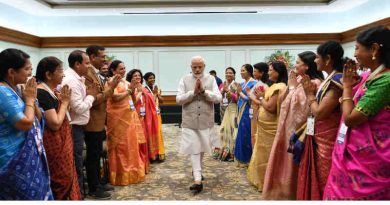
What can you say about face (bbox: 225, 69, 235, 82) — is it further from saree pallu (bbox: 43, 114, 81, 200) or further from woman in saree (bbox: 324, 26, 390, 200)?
woman in saree (bbox: 324, 26, 390, 200)

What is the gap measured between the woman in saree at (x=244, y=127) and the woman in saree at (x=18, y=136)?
2761mm

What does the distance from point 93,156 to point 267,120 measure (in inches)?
68.8

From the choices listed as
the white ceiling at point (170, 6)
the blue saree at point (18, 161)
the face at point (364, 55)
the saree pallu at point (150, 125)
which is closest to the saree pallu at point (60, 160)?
the blue saree at point (18, 161)

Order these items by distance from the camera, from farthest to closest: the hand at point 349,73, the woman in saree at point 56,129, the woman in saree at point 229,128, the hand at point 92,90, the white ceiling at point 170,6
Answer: the white ceiling at point 170,6 → the woman in saree at point 229,128 → the hand at point 92,90 → the woman in saree at point 56,129 → the hand at point 349,73

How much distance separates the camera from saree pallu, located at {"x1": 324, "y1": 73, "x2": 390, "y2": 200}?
4.88 ft

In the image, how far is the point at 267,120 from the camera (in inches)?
132

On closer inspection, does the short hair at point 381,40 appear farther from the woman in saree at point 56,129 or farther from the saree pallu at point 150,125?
the saree pallu at point 150,125

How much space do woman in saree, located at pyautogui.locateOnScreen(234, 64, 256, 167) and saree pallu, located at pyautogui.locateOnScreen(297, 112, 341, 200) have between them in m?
1.95

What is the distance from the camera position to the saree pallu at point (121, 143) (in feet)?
11.7

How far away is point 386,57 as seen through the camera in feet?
5.07

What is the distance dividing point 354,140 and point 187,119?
212cm

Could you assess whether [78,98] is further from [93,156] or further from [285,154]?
[285,154]

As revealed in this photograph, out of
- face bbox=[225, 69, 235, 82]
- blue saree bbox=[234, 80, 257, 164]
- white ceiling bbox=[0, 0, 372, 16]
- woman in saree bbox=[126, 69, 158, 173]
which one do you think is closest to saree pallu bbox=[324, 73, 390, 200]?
blue saree bbox=[234, 80, 257, 164]

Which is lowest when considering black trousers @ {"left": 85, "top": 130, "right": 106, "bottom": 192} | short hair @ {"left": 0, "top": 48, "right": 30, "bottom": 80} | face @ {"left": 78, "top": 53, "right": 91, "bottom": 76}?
black trousers @ {"left": 85, "top": 130, "right": 106, "bottom": 192}
